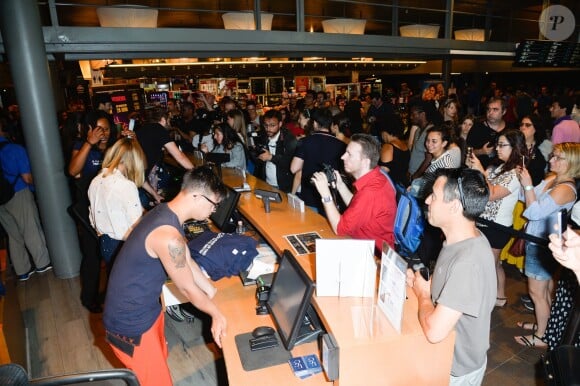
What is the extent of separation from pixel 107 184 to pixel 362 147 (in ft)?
6.28

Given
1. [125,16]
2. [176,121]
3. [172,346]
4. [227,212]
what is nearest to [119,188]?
[227,212]

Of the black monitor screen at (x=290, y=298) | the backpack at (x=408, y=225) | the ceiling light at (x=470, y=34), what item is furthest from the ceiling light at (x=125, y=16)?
the ceiling light at (x=470, y=34)

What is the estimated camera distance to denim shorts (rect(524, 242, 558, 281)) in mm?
3076

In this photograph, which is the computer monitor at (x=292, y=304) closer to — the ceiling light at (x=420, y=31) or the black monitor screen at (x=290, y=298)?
the black monitor screen at (x=290, y=298)

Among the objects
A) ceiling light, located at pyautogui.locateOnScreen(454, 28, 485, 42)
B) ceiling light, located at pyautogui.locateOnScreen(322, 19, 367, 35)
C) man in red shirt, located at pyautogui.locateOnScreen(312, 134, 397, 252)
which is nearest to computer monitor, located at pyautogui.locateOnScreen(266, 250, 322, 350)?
man in red shirt, located at pyautogui.locateOnScreen(312, 134, 397, 252)

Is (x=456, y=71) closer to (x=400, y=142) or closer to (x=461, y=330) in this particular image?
(x=400, y=142)

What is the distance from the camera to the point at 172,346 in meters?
3.41

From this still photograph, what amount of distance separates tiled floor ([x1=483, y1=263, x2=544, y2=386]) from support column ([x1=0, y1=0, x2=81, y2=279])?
4.44 m

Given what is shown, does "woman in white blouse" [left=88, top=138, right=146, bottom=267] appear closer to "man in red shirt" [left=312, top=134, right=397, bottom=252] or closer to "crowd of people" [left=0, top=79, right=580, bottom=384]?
"crowd of people" [left=0, top=79, right=580, bottom=384]

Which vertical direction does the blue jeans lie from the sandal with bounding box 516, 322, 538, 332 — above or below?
above

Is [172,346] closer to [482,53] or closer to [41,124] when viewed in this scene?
[41,124]

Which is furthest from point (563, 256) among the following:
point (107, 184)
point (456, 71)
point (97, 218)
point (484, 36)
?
point (456, 71)

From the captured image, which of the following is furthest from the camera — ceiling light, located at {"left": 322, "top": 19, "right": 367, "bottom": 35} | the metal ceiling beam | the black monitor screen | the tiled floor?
ceiling light, located at {"left": 322, "top": 19, "right": 367, "bottom": 35}

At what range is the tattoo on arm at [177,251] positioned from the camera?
6.47 ft
